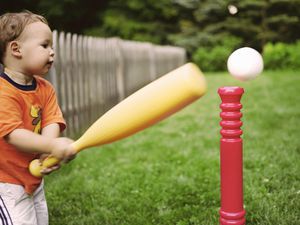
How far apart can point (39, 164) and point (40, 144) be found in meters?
0.14

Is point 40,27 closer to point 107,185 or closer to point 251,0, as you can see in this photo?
point 107,185

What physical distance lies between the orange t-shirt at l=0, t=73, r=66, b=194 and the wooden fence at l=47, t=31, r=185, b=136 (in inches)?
120

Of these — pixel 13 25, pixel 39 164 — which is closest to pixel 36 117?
pixel 39 164

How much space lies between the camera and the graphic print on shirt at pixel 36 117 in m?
2.01

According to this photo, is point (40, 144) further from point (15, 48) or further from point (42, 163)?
point (15, 48)

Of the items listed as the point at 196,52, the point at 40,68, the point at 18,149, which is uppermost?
the point at 40,68

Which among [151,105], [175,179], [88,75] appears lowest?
[175,179]

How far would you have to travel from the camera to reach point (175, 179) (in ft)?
12.1

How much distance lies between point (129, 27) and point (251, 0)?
705cm

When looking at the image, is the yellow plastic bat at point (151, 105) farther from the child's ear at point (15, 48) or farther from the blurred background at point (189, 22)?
the blurred background at point (189, 22)

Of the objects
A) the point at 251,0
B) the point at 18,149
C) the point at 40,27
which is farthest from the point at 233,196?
the point at 251,0

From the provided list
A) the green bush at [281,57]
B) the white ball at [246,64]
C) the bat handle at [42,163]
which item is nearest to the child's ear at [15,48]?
the bat handle at [42,163]

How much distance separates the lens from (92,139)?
1.79 m

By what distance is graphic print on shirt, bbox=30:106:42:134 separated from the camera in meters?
2.01
